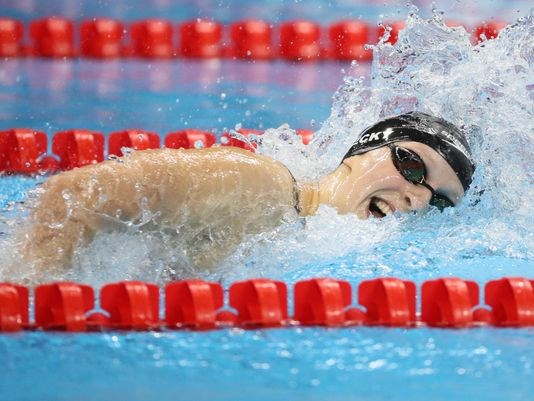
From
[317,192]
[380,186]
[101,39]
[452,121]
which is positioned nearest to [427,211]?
[380,186]

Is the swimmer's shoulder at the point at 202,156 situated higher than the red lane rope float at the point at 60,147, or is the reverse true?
the red lane rope float at the point at 60,147

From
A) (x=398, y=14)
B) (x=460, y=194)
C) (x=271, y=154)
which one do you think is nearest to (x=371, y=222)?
(x=460, y=194)

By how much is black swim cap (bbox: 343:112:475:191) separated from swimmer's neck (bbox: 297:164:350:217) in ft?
0.36

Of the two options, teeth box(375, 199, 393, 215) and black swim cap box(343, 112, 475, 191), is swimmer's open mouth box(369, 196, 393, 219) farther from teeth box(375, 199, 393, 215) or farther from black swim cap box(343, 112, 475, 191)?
black swim cap box(343, 112, 475, 191)

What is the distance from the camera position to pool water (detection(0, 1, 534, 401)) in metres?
2.19

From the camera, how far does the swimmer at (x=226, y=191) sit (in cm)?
260

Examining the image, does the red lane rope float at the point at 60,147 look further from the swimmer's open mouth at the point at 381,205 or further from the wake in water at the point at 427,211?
the swimmer's open mouth at the point at 381,205

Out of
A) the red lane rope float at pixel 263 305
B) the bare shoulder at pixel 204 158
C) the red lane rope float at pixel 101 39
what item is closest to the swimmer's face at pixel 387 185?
the bare shoulder at pixel 204 158

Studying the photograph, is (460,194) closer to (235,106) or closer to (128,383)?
(128,383)

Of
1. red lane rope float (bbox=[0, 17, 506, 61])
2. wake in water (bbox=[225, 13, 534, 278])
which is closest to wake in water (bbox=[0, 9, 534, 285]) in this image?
wake in water (bbox=[225, 13, 534, 278])

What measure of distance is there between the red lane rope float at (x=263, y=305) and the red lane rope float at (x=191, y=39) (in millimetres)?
3341

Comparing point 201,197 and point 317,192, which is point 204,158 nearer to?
point 201,197

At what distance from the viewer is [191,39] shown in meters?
5.87

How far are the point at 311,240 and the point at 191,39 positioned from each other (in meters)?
3.10
